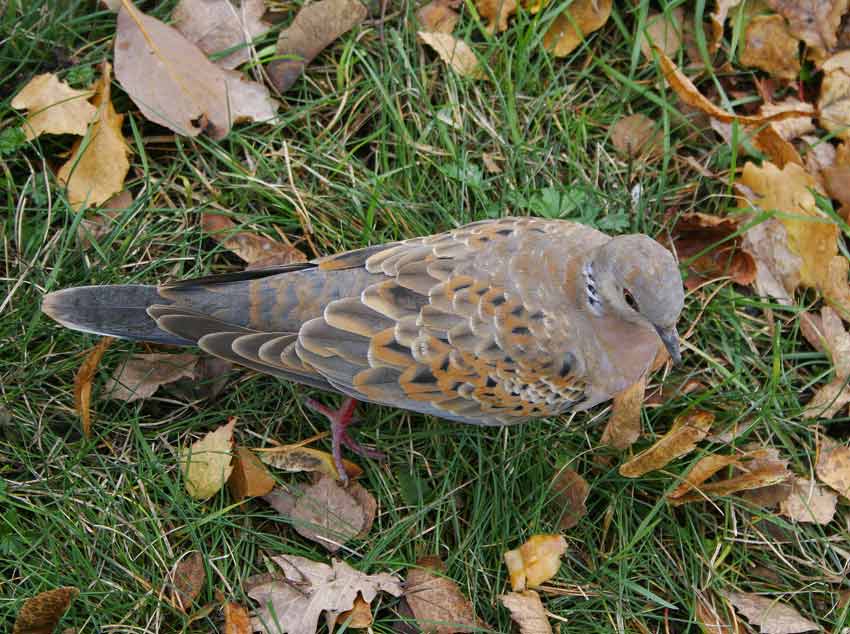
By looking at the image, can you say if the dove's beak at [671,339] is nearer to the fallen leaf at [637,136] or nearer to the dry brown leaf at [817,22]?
the fallen leaf at [637,136]

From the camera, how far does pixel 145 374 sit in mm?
4141

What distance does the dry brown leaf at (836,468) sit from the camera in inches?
162

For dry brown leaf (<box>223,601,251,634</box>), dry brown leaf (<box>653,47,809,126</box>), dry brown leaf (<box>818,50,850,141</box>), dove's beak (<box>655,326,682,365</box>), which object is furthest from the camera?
dry brown leaf (<box>818,50,850,141</box>)

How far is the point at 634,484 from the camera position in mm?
4090

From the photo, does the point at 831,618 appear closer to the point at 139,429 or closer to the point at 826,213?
the point at 826,213

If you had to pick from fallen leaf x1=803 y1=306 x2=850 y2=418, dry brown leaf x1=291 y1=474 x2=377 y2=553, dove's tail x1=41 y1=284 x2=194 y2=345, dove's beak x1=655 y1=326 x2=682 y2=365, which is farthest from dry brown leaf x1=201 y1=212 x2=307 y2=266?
fallen leaf x1=803 y1=306 x2=850 y2=418

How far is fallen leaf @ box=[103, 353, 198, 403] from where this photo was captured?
412cm

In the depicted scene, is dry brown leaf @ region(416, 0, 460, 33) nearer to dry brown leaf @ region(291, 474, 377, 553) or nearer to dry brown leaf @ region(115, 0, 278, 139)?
dry brown leaf @ region(115, 0, 278, 139)

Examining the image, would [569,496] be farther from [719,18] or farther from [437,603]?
[719,18]

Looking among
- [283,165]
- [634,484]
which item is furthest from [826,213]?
[283,165]

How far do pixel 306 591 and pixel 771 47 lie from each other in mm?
3342

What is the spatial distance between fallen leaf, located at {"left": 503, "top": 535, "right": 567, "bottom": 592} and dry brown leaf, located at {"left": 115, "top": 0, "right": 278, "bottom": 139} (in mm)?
2281

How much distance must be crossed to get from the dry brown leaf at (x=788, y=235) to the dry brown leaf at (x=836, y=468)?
726 millimetres

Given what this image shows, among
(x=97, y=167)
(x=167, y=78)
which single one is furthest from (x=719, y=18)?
(x=97, y=167)
